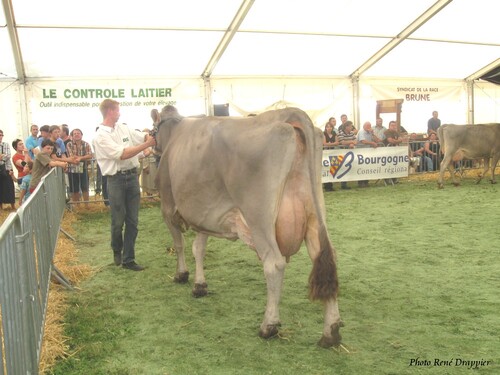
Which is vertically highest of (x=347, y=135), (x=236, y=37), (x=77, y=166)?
(x=236, y=37)

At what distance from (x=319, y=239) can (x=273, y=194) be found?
45 centimetres

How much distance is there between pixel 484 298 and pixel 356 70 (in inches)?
468

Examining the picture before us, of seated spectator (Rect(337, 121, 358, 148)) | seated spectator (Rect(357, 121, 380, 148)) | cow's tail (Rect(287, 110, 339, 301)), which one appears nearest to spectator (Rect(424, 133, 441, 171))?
seated spectator (Rect(357, 121, 380, 148))

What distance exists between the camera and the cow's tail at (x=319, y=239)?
320 centimetres

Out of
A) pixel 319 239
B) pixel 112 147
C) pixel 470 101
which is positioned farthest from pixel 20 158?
pixel 470 101

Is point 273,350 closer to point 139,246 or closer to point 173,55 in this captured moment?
point 139,246

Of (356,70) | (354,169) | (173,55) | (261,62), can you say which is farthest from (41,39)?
(356,70)

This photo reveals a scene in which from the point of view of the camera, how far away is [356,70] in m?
14.9

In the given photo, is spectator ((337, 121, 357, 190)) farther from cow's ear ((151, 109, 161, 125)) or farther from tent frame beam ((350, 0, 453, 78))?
cow's ear ((151, 109, 161, 125))

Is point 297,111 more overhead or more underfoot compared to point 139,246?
more overhead

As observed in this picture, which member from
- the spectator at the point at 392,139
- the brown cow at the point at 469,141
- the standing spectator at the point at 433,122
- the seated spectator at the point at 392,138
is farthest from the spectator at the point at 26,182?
the standing spectator at the point at 433,122

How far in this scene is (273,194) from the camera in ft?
11.1

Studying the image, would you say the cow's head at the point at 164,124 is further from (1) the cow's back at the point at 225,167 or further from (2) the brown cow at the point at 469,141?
(2) the brown cow at the point at 469,141

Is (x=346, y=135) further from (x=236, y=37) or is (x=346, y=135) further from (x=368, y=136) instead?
(x=236, y=37)
